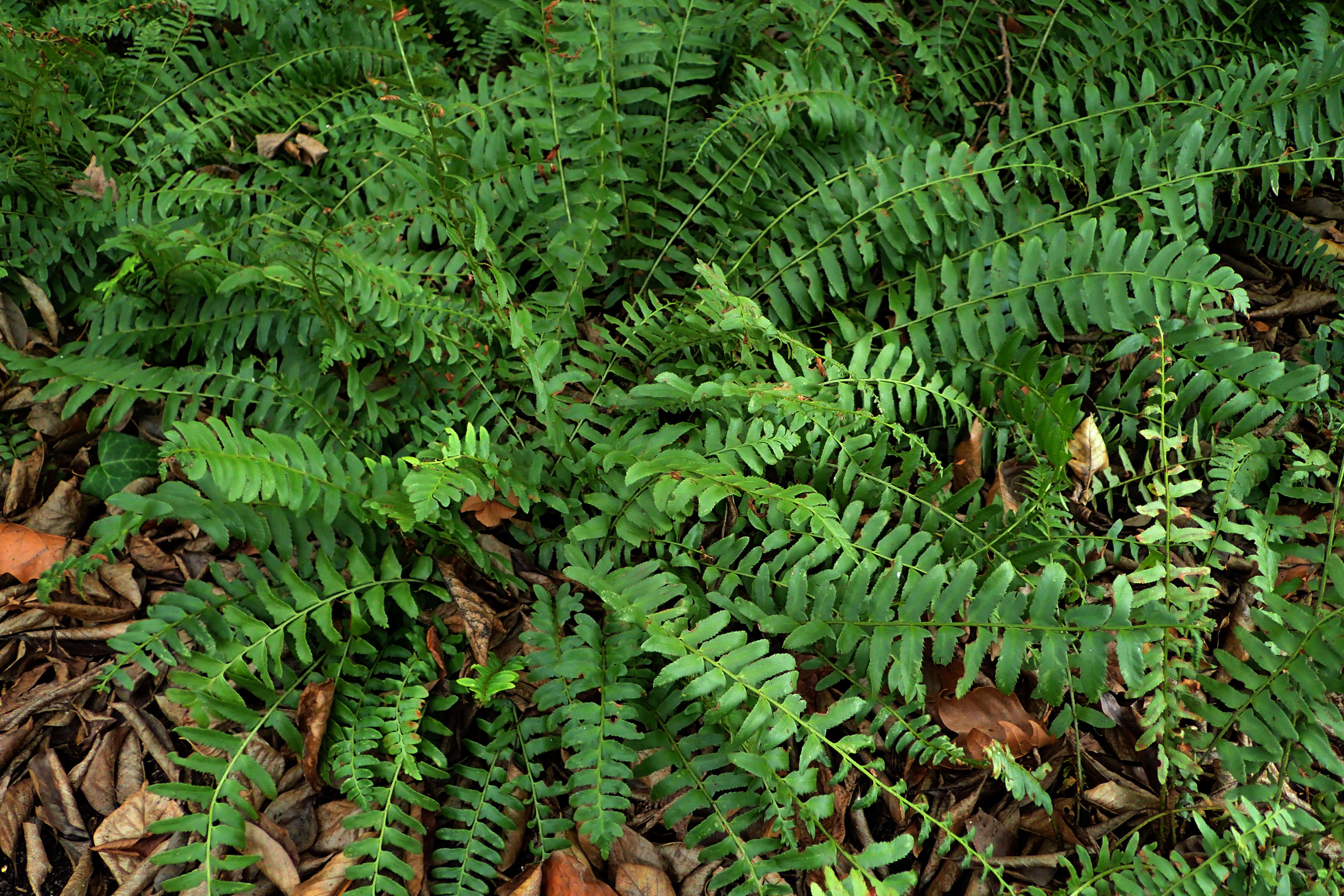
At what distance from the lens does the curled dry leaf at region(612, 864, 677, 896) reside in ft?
6.95

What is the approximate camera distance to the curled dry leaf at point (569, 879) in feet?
6.75

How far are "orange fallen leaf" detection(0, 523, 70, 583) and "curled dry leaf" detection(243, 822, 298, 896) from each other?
1.05 meters

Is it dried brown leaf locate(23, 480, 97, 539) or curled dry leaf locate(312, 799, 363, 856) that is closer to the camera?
curled dry leaf locate(312, 799, 363, 856)

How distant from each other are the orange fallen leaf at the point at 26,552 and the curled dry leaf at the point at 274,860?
1.05 metres

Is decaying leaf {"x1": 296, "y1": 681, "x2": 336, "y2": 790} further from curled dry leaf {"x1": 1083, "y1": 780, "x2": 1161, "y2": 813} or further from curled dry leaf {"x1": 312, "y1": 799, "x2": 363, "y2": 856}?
curled dry leaf {"x1": 1083, "y1": 780, "x2": 1161, "y2": 813}

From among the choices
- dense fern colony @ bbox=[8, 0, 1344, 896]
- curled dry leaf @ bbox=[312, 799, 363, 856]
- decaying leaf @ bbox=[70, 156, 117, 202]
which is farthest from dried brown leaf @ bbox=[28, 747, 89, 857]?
decaying leaf @ bbox=[70, 156, 117, 202]

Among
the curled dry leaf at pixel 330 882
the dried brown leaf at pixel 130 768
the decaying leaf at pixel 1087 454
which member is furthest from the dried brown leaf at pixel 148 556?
the decaying leaf at pixel 1087 454

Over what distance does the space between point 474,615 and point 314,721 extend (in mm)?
484

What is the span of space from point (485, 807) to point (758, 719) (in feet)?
2.56

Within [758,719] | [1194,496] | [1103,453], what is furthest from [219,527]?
[1194,496]

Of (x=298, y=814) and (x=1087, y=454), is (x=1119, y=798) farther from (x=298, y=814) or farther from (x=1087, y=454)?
→ (x=298, y=814)

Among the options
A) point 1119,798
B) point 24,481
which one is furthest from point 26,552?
point 1119,798

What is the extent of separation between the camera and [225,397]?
2.62 meters

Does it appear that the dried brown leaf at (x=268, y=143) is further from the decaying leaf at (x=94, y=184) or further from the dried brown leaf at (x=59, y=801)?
the dried brown leaf at (x=59, y=801)
